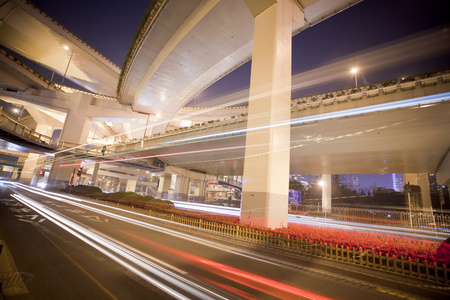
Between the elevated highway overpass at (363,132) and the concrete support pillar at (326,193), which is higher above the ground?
the elevated highway overpass at (363,132)

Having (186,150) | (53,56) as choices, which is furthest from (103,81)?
(186,150)

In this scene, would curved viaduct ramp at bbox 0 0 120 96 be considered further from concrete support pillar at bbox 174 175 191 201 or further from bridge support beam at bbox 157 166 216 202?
concrete support pillar at bbox 174 175 191 201

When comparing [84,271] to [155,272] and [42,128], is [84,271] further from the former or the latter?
[42,128]

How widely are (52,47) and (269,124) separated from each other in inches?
1683

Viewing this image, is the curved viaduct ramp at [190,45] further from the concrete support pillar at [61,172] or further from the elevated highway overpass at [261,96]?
the concrete support pillar at [61,172]

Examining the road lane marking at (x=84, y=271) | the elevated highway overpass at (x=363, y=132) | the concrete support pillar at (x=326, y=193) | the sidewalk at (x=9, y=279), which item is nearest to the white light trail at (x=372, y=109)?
the elevated highway overpass at (x=363, y=132)

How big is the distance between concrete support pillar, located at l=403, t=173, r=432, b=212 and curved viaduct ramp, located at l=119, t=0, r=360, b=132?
2764 centimetres

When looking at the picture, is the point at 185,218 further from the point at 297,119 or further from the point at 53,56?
the point at 53,56

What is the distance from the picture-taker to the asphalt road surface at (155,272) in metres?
4.24

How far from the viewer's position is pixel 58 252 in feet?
20.7

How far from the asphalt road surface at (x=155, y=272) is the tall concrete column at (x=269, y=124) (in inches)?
142

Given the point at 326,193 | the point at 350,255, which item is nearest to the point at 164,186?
the point at 326,193

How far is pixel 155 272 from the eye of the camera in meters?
5.27

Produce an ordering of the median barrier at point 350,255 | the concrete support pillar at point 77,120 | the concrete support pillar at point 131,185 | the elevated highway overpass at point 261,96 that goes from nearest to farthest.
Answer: the median barrier at point 350,255
the elevated highway overpass at point 261,96
the concrete support pillar at point 77,120
the concrete support pillar at point 131,185
